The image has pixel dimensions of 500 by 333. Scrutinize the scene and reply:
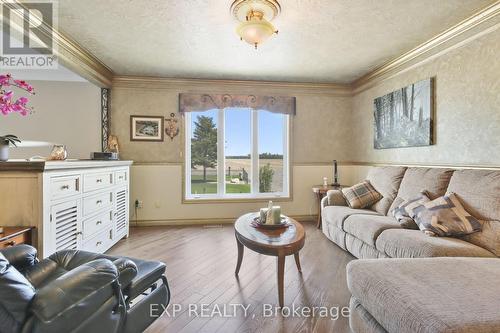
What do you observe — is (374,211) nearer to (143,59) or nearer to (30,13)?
(143,59)

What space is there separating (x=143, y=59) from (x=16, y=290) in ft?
10.2

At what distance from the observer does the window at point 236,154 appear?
4.21m

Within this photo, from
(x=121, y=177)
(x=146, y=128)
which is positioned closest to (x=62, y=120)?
(x=146, y=128)

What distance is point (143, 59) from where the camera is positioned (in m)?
3.29

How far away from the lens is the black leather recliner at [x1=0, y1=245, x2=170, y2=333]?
2.93 ft

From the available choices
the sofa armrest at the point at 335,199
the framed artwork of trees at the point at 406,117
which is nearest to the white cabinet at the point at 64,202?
the sofa armrest at the point at 335,199

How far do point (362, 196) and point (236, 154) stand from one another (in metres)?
2.13

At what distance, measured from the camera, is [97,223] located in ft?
8.68

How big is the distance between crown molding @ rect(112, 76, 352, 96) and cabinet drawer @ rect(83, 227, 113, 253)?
233 centimetres

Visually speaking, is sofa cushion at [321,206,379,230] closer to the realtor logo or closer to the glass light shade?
the glass light shade

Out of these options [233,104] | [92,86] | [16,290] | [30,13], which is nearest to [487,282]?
[16,290]

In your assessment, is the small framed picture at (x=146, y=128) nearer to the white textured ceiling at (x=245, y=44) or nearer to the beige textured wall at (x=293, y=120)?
the beige textured wall at (x=293, y=120)

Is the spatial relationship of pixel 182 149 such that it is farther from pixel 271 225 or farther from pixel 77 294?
pixel 77 294

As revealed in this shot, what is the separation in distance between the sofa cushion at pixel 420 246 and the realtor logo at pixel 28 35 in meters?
3.56
